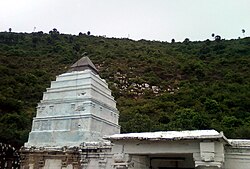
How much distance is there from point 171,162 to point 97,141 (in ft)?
12.8

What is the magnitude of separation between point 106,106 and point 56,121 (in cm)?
261

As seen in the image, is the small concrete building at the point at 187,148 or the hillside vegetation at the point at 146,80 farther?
the hillside vegetation at the point at 146,80

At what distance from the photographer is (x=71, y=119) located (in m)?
13.4

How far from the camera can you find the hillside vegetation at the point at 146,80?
30.2m

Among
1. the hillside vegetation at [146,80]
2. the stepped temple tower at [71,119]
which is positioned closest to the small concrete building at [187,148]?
the stepped temple tower at [71,119]

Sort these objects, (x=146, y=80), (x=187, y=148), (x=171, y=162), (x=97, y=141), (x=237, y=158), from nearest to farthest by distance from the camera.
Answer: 1. (x=187, y=148)
2. (x=237, y=158)
3. (x=171, y=162)
4. (x=97, y=141)
5. (x=146, y=80)

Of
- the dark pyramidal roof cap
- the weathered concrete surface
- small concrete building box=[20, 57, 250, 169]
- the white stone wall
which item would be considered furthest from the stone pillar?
the dark pyramidal roof cap

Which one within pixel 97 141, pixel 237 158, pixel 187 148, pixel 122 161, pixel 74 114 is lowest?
pixel 122 161

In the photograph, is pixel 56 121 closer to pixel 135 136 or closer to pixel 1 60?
pixel 135 136

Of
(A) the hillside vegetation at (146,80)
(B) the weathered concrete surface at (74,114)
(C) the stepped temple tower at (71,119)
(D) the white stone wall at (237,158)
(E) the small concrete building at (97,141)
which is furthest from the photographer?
(A) the hillside vegetation at (146,80)

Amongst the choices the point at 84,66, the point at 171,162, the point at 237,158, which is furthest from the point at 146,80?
the point at 237,158

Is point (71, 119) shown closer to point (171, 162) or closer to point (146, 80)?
point (171, 162)

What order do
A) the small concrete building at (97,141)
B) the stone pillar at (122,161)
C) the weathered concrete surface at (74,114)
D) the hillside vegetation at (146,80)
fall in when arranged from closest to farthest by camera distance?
the small concrete building at (97,141)
the stone pillar at (122,161)
the weathered concrete surface at (74,114)
the hillside vegetation at (146,80)

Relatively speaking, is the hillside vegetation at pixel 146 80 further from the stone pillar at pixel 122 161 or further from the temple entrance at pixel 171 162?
the stone pillar at pixel 122 161
